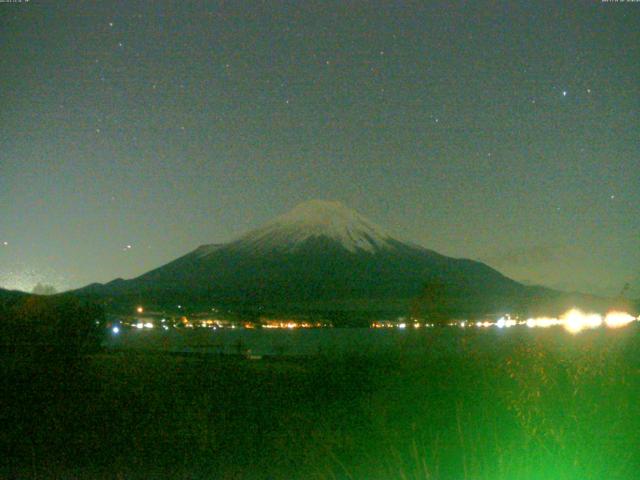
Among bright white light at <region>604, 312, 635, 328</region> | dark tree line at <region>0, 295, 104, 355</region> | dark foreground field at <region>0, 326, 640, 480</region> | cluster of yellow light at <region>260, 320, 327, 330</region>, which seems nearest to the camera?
dark foreground field at <region>0, 326, 640, 480</region>

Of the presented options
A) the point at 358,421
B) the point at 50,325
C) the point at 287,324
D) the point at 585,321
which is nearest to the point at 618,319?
the point at 585,321

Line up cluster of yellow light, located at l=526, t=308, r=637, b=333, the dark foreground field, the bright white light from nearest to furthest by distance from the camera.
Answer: the dark foreground field < the bright white light < cluster of yellow light, located at l=526, t=308, r=637, b=333

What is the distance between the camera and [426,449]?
12.0m

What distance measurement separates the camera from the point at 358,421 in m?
14.8

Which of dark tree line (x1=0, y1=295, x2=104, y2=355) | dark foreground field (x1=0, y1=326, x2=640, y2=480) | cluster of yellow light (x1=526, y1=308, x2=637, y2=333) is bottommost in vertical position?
dark foreground field (x1=0, y1=326, x2=640, y2=480)

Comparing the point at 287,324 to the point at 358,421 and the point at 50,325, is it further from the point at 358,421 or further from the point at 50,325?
the point at 358,421

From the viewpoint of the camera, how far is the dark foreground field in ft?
33.6

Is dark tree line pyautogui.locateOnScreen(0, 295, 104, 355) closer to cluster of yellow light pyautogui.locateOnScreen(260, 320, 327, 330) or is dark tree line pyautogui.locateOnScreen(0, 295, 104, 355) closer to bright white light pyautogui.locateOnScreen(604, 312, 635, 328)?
bright white light pyautogui.locateOnScreen(604, 312, 635, 328)

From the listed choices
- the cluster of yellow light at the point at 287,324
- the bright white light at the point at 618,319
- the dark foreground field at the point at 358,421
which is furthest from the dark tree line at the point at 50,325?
the cluster of yellow light at the point at 287,324

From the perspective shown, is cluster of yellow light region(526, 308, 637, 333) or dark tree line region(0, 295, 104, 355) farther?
cluster of yellow light region(526, 308, 637, 333)

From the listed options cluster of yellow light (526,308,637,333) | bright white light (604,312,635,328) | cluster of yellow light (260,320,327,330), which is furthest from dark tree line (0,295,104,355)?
cluster of yellow light (260,320,327,330)

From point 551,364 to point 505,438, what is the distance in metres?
4.46

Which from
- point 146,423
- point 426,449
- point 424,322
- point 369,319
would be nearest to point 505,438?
point 426,449

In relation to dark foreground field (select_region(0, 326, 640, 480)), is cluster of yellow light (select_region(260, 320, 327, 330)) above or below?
above
